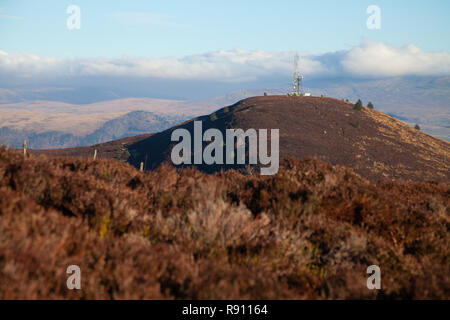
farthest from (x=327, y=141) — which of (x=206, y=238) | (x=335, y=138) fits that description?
(x=206, y=238)

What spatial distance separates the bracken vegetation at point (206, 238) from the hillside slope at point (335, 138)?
139ft

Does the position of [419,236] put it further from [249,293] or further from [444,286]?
[249,293]

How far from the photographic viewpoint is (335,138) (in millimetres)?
60969

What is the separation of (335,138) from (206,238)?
194ft

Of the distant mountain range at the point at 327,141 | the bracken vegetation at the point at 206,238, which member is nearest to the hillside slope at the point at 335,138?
the distant mountain range at the point at 327,141

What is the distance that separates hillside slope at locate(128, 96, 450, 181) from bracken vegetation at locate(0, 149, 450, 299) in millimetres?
42371

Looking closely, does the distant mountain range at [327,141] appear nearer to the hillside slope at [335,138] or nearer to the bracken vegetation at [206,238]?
the hillside slope at [335,138]

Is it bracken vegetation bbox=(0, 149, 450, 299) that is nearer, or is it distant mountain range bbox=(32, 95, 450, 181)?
bracken vegetation bbox=(0, 149, 450, 299)

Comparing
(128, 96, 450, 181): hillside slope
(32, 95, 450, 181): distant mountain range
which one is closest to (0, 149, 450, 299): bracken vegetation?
(32, 95, 450, 181): distant mountain range

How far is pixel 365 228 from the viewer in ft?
20.7

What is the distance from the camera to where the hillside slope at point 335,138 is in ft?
173

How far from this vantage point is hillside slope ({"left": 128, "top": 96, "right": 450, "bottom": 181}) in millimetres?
52625

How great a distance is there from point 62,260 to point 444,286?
3964 mm

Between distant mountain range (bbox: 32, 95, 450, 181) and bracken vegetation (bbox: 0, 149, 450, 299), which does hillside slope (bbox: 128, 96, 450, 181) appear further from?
bracken vegetation (bbox: 0, 149, 450, 299)
